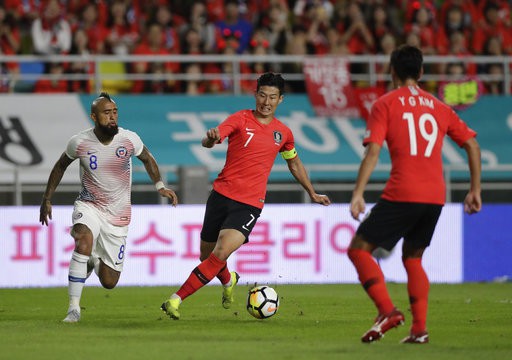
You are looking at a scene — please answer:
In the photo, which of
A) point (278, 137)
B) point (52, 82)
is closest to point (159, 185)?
point (278, 137)

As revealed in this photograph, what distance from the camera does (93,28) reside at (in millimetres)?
21781

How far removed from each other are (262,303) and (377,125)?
315cm

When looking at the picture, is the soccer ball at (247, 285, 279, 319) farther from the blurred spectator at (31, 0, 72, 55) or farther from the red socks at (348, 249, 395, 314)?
the blurred spectator at (31, 0, 72, 55)

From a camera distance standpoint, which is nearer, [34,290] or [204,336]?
[204,336]

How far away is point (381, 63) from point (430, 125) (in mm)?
14001

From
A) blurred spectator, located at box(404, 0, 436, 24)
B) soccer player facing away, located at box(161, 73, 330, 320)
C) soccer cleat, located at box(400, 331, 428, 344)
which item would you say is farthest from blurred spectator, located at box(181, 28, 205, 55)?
soccer cleat, located at box(400, 331, 428, 344)

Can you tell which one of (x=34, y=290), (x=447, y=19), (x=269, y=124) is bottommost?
(x=34, y=290)

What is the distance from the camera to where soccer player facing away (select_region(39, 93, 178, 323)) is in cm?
1192

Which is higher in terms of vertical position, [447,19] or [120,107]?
[447,19]

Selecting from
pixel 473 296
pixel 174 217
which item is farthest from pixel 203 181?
pixel 473 296

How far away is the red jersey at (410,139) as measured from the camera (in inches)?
369

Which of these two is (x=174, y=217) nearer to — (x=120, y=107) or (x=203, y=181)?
(x=203, y=181)

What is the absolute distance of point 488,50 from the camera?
23.5 meters

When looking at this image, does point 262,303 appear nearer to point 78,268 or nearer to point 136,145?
point 78,268
